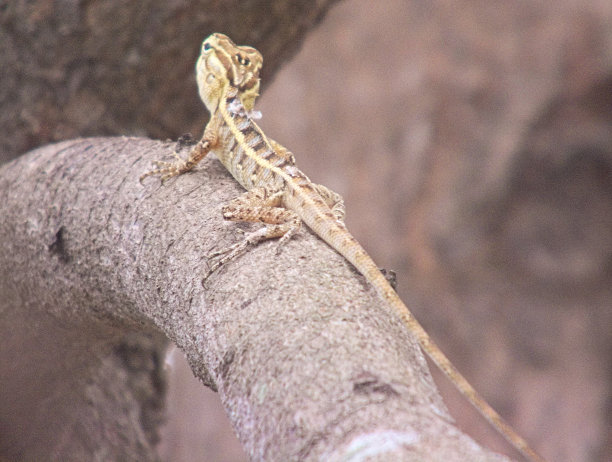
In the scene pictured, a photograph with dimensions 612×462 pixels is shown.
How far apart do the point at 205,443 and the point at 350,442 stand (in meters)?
7.90

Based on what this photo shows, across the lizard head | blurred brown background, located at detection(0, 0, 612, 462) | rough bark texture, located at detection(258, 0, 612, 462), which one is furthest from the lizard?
rough bark texture, located at detection(258, 0, 612, 462)

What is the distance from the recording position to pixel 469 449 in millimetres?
1321

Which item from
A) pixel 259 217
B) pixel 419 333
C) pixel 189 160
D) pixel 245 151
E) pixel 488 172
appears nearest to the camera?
pixel 419 333

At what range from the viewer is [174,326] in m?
2.20

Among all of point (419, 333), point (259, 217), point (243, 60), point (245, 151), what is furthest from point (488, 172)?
point (419, 333)

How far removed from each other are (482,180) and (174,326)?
7.31 meters

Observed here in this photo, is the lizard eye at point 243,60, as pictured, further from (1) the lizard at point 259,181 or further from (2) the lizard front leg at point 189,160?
(2) the lizard front leg at point 189,160

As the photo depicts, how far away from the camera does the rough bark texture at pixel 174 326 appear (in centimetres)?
149

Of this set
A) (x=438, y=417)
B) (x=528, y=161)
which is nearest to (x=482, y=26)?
(x=528, y=161)

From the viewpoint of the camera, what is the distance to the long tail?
5.26 feet

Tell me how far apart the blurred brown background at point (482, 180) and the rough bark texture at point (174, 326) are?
4344 mm

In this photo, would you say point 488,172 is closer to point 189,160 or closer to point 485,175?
point 485,175

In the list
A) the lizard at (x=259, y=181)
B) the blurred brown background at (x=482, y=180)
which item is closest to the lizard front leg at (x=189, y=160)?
the lizard at (x=259, y=181)

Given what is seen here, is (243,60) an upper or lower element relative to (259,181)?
upper
